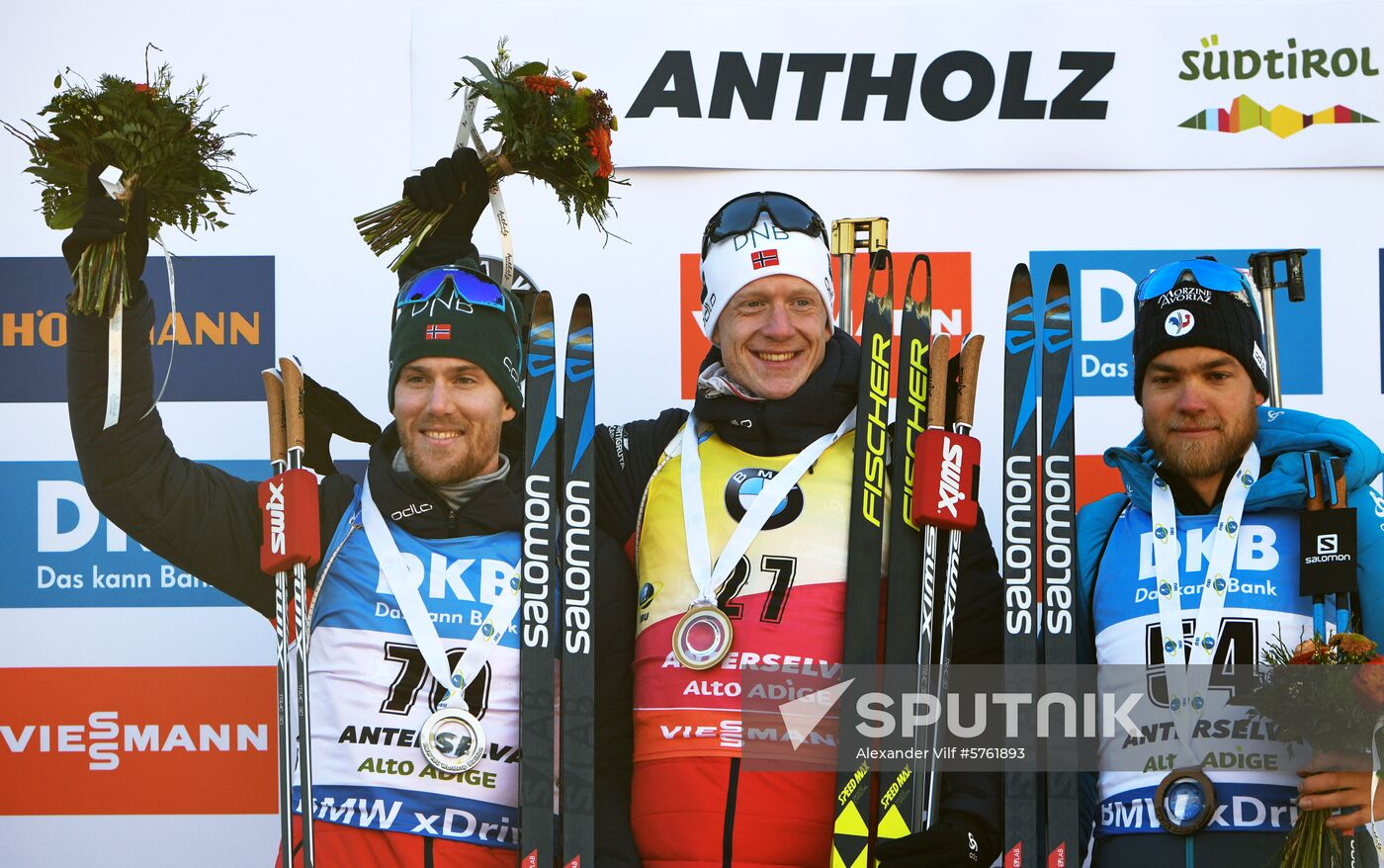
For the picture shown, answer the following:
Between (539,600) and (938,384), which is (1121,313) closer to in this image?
(938,384)

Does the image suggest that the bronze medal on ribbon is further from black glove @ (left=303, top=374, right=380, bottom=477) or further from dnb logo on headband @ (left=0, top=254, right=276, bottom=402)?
dnb logo on headband @ (left=0, top=254, right=276, bottom=402)

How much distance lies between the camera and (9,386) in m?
3.86

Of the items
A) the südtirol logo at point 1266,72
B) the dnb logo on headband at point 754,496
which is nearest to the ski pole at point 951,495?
the dnb logo on headband at point 754,496

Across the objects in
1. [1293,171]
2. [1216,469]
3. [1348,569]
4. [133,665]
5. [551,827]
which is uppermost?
[1293,171]

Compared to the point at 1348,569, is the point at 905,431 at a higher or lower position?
higher

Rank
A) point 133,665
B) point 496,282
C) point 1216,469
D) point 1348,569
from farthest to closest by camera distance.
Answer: point 133,665
point 496,282
point 1216,469
point 1348,569

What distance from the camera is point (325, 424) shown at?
3504 millimetres

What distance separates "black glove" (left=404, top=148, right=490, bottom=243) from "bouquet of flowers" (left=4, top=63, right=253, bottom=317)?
0.42m

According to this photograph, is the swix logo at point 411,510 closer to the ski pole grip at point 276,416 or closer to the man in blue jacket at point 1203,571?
the ski pole grip at point 276,416

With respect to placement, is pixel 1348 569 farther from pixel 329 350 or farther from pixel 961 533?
pixel 329 350

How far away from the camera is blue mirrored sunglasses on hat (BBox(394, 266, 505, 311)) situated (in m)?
3.21

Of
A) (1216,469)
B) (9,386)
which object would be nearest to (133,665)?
(9,386)

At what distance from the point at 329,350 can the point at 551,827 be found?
4.81 feet

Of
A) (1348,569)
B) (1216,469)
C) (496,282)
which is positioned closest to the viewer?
(1348,569)
